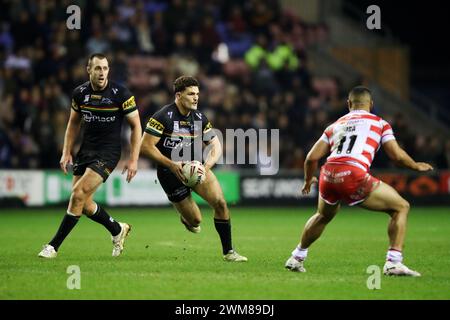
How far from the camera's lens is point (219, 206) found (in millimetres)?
11000

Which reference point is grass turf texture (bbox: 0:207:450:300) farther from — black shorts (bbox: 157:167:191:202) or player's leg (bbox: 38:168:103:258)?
black shorts (bbox: 157:167:191:202)

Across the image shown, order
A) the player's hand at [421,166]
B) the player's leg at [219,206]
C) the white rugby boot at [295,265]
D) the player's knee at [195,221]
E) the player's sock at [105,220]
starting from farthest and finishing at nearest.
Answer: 1. the player's knee at [195,221]
2. the player's sock at [105,220]
3. the player's leg at [219,206]
4. the white rugby boot at [295,265]
5. the player's hand at [421,166]

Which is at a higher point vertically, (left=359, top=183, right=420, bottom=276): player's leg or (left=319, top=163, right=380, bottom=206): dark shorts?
(left=319, top=163, right=380, bottom=206): dark shorts

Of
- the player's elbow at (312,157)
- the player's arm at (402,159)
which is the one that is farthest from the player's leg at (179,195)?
the player's arm at (402,159)

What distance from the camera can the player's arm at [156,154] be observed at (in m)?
10.9

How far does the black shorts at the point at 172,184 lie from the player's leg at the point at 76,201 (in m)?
0.80

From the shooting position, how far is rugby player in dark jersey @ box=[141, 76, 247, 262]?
35.9ft

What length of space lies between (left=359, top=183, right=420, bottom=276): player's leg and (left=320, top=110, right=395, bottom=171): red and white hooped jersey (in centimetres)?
34

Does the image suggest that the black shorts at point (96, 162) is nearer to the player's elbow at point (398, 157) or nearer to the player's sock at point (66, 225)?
the player's sock at point (66, 225)

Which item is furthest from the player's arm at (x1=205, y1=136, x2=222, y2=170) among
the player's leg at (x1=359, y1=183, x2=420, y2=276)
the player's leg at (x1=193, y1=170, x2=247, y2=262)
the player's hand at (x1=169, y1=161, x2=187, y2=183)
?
the player's leg at (x1=359, y1=183, x2=420, y2=276)

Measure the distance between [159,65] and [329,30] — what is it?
6940 mm

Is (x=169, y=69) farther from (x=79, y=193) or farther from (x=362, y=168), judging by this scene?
(x=362, y=168)

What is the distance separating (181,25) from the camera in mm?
24531

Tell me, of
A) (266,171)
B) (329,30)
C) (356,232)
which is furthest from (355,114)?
(329,30)
